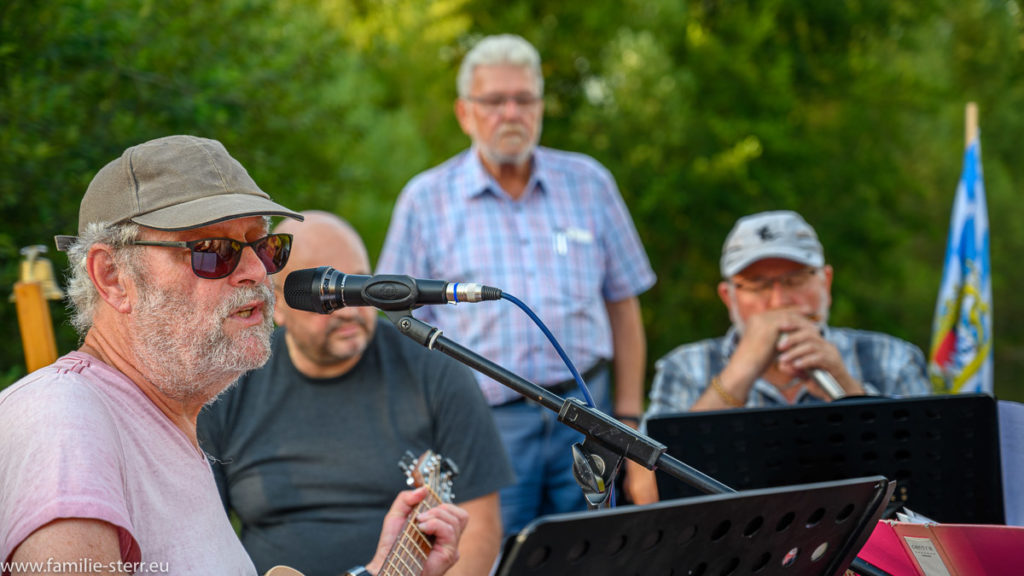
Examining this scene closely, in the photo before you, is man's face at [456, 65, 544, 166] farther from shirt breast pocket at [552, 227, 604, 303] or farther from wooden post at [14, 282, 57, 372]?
wooden post at [14, 282, 57, 372]

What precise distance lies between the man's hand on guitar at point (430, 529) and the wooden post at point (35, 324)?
3.43ft

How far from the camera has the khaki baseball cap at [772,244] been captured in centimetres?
348

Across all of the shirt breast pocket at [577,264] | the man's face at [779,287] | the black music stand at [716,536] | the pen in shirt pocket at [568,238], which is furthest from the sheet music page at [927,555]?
the pen in shirt pocket at [568,238]

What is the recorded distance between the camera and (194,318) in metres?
1.94

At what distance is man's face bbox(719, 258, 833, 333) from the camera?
3.48 metres

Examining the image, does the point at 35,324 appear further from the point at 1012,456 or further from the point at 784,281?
the point at 1012,456

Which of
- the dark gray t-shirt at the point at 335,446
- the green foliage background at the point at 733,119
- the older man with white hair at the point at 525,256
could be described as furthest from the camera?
the green foliage background at the point at 733,119

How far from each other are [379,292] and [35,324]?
1.35m

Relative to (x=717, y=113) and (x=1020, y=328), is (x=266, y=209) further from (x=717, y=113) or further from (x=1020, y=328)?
(x=1020, y=328)

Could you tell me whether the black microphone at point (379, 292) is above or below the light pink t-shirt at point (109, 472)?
above

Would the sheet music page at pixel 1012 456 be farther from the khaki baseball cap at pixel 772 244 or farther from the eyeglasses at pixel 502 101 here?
the eyeglasses at pixel 502 101

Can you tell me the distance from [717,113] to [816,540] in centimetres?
928

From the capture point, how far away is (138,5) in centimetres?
461

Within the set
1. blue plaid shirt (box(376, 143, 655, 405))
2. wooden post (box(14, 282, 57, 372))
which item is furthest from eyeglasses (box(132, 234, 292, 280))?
blue plaid shirt (box(376, 143, 655, 405))
